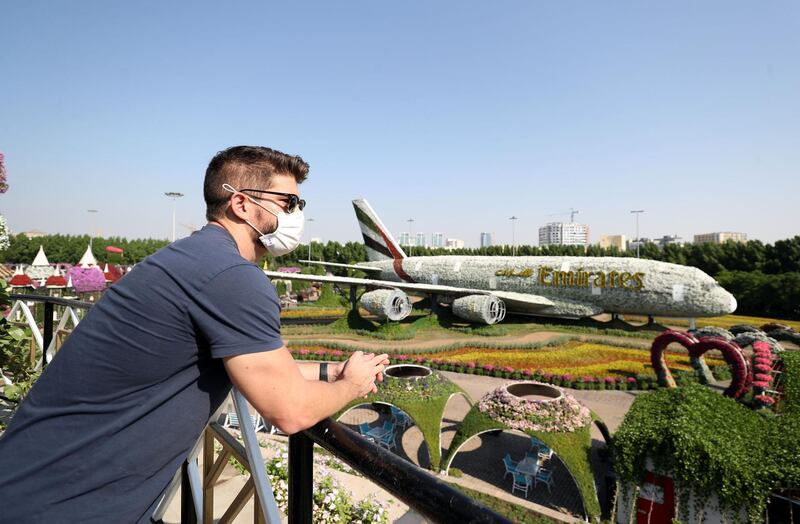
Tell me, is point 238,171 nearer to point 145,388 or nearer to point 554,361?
point 145,388

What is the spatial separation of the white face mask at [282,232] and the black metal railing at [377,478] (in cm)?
103

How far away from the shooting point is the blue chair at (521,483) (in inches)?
366

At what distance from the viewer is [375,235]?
33.0m

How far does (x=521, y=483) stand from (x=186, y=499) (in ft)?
29.8

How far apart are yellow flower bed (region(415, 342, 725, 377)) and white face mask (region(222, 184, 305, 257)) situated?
1644 centimetres

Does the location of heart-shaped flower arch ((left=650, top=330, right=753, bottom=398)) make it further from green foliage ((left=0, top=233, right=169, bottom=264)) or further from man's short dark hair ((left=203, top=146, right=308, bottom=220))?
green foliage ((left=0, top=233, right=169, bottom=264))

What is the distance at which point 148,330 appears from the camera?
1.60 meters

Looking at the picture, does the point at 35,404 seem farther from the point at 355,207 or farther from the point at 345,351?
the point at 355,207

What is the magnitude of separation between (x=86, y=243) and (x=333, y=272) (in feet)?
153

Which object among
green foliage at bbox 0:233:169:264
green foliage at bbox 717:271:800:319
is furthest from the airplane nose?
green foliage at bbox 0:233:169:264

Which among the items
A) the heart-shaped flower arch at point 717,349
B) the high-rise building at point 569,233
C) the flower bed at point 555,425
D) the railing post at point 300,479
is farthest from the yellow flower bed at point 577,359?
the high-rise building at point 569,233

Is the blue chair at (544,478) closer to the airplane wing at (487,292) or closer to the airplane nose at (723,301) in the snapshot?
the airplane wing at (487,292)

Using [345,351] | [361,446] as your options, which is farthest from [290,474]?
[345,351]

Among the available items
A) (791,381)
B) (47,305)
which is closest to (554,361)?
(791,381)
